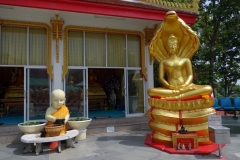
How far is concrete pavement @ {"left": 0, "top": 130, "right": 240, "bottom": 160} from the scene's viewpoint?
13.5ft

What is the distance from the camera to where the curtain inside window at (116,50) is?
23.5 feet

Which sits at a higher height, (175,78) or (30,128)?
(175,78)

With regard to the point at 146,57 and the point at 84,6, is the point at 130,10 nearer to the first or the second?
the point at 84,6

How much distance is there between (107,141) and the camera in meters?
5.38

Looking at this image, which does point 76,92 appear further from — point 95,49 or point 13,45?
point 13,45

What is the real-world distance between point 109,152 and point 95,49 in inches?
142

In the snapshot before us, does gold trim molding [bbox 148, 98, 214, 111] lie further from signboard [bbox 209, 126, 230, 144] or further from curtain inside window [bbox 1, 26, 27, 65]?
curtain inside window [bbox 1, 26, 27, 65]

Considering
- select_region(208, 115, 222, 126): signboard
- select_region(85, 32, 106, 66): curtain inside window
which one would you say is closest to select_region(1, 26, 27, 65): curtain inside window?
select_region(85, 32, 106, 66): curtain inside window

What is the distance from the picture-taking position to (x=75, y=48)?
6707 millimetres

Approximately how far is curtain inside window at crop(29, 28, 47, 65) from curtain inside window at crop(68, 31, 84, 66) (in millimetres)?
733

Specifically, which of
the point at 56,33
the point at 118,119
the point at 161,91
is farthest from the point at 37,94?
the point at 161,91

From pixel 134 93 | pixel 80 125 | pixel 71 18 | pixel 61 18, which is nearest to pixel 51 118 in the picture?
pixel 80 125

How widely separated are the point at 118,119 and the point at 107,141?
136cm

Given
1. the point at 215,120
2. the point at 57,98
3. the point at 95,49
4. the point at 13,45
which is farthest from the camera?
the point at 95,49
